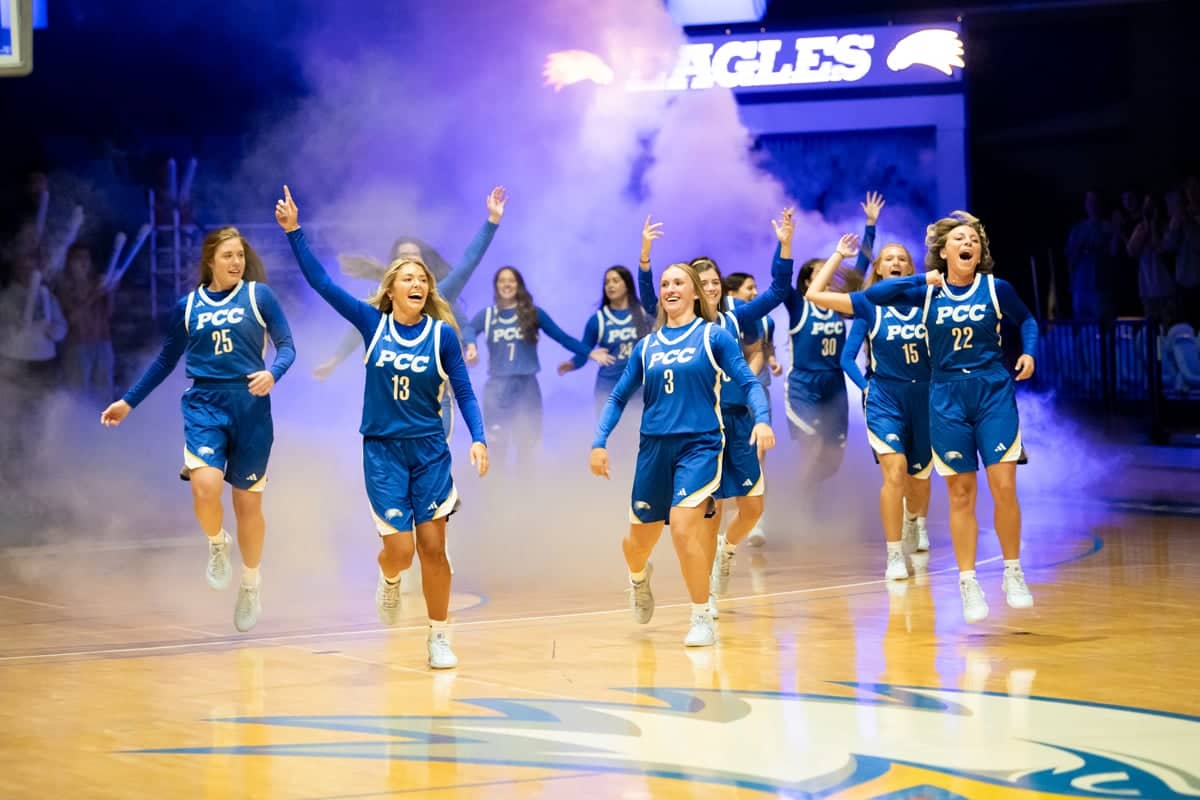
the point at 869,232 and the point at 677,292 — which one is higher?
the point at 869,232

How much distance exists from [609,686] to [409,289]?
1.90m

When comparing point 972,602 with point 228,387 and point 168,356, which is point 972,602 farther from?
point 168,356

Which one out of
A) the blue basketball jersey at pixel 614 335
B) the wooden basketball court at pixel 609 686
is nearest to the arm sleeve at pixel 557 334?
the blue basketball jersey at pixel 614 335

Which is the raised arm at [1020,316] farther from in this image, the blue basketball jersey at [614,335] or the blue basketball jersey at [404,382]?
the blue basketball jersey at [614,335]

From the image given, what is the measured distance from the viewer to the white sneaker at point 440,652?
295 inches

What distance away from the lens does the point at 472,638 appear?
8461 millimetres

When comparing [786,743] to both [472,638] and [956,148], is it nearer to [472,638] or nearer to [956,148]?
[472,638]

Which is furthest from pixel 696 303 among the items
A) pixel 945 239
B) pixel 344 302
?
pixel 344 302

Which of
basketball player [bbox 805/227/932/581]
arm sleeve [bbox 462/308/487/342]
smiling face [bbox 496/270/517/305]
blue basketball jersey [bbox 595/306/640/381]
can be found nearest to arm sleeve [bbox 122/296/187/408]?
basketball player [bbox 805/227/932/581]

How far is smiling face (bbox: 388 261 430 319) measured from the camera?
7355mm

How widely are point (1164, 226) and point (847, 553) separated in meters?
7.78

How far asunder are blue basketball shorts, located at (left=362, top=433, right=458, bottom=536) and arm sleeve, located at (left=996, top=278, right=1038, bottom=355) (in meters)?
2.89

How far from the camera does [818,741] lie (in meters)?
5.93

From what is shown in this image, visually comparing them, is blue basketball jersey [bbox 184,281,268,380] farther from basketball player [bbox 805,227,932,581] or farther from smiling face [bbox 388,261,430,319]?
basketball player [bbox 805,227,932,581]
